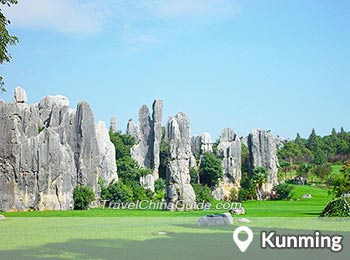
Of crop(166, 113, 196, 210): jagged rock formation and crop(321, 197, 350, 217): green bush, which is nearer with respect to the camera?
crop(321, 197, 350, 217): green bush

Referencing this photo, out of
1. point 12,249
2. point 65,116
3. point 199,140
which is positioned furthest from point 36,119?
point 12,249

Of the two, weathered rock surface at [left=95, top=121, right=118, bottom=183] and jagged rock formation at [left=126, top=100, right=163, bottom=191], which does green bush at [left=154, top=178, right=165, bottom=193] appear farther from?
weathered rock surface at [left=95, top=121, right=118, bottom=183]

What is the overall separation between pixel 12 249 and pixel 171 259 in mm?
4035

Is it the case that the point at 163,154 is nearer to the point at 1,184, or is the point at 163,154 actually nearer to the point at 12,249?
the point at 1,184

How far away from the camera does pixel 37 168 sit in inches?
1679

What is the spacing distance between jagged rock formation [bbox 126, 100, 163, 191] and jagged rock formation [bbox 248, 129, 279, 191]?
12.1 meters

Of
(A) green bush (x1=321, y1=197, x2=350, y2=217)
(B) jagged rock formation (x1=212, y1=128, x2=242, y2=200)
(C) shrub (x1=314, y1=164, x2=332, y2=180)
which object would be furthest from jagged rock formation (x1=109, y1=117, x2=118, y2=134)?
(A) green bush (x1=321, y1=197, x2=350, y2=217)

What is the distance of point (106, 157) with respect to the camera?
56906 millimetres

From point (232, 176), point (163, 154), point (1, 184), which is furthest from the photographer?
point (163, 154)

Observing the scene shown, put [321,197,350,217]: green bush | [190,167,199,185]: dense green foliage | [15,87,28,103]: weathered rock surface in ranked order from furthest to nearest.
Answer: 1. [190,167,199,185]: dense green foliage
2. [15,87,28,103]: weathered rock surface
3. [321,197,350,217]: green bush

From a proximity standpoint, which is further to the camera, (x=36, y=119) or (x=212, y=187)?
(x=212, y=187)

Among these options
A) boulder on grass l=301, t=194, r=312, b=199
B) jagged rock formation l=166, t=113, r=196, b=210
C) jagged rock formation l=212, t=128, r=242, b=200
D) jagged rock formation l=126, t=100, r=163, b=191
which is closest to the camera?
jagged rock formation l=166, t=113, r=196, b=210

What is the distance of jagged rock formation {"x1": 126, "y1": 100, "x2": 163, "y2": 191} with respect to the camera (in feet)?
235

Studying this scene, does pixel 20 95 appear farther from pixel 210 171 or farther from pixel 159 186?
pixel 210 171
